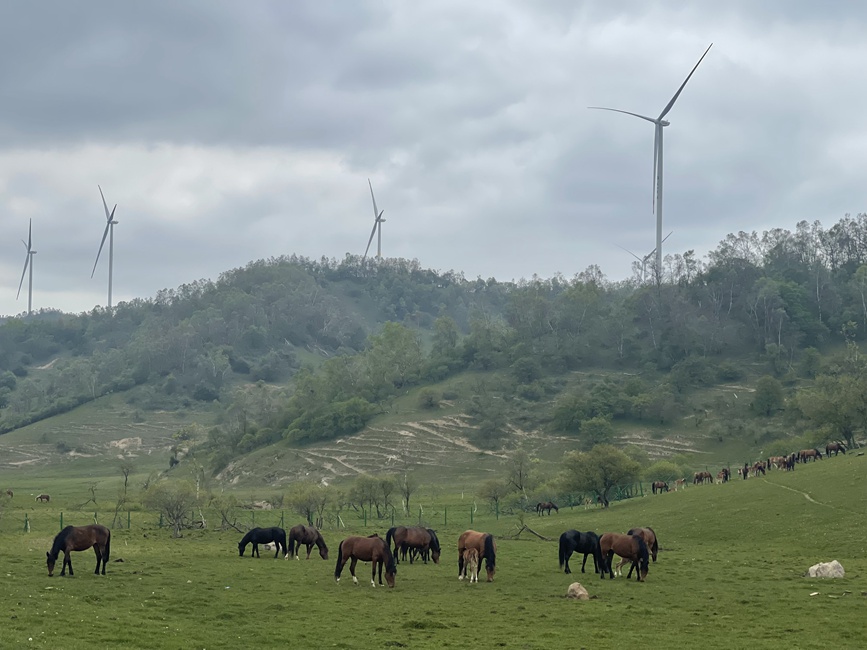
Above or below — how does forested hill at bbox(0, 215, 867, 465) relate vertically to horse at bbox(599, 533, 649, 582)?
above

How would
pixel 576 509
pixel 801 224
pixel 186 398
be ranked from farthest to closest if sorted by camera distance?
pixel 186 398 < pixel 801 224 < pixel 576 509

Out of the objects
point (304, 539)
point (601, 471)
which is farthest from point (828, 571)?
point (601, 471)

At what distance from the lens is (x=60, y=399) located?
618 ft

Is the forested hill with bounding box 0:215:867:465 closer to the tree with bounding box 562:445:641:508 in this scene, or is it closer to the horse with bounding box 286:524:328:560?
the tree with bounding box 562:445:641:508

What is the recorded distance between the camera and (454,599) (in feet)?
91.7

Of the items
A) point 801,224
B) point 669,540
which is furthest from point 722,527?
point 801,224

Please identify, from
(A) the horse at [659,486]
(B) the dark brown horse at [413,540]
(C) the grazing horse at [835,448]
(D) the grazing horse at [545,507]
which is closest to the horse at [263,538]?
(B) the dark brown horse at [413,540]

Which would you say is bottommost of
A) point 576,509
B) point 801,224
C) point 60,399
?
point 576,509

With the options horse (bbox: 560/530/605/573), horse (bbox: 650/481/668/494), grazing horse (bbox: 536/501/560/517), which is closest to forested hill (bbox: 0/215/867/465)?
horse (bbox: 650/481/668/494)

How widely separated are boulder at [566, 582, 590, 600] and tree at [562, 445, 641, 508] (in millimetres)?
40042

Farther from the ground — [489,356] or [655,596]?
[489,356]

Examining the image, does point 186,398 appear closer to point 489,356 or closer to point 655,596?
point 489,356

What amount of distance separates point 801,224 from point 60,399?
496ft

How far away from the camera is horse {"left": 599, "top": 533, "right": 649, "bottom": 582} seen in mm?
32219
